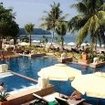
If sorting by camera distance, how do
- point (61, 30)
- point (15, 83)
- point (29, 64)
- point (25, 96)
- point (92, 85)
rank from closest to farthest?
point (92, 85) < point (25, 96) < point (15, 83) < point (29, 64) < point (61, 30)

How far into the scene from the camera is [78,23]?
1179 inches

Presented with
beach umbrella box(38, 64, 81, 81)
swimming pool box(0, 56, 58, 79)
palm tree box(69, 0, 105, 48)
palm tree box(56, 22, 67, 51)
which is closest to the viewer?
beach umbrella box(38, 64, 81, 81)

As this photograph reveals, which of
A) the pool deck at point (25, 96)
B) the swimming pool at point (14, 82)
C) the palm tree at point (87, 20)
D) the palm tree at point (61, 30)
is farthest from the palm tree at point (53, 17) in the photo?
the pool deck at point (25, 96)

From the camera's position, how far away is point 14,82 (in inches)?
754

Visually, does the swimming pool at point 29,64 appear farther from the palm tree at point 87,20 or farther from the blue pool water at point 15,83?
the palm tree at point 87,20

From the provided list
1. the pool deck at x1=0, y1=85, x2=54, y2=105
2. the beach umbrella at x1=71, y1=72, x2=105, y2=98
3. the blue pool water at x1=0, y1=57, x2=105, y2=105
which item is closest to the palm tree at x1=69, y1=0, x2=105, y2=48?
the blue pool water at x1=0, y1=57, x2=105, y2=105

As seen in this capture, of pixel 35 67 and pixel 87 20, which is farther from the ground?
pixel 87 20

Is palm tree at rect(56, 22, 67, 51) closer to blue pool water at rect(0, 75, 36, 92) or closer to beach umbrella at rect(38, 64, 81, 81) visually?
blue pool water at rect(0, 75, 36, 92)

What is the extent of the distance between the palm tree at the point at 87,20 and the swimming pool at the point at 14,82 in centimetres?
1039

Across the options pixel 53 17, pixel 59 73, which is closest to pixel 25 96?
pixel 59 73

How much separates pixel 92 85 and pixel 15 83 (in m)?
8.47

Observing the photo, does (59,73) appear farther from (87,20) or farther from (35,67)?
(87,20)

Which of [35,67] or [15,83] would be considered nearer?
[15,83]

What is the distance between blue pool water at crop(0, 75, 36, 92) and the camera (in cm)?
1764
